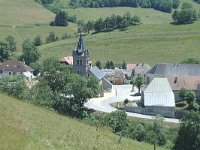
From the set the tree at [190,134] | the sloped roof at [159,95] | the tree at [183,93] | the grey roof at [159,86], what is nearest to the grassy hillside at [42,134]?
the tree at [190,134]

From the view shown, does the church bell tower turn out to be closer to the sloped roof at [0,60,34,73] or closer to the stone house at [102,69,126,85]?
the stone house at [102,69,126,85]

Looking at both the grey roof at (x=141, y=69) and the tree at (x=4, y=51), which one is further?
the tree at (x=4, y=51)

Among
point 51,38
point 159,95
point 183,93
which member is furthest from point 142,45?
point 159,95

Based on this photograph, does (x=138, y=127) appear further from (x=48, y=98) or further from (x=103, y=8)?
(x=103, y=8)

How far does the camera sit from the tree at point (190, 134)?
46.0 metres

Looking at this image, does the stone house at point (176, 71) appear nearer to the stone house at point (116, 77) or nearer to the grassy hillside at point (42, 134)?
the stone house at point (116, 77)

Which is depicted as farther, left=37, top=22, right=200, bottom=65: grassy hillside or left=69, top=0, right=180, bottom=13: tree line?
left=69, top=0, right=180, bottom=13: tree line

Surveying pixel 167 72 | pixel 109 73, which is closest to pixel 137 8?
pixel 109 73

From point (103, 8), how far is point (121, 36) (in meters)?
61.4

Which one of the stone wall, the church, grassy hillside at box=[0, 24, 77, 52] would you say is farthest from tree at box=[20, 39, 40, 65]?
the stone wall

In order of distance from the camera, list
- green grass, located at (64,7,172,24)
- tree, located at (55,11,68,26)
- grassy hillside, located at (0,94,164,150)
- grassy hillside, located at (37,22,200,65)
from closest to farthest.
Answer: grassy hillside, located at (0,94,164,150)
grassy hillside, located at (37,22,200,65)
tree, located at (55,11,68,26)
green grass, located at (64,7,172,24)

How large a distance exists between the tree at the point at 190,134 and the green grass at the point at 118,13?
121164 mm

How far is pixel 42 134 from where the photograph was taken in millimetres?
15344

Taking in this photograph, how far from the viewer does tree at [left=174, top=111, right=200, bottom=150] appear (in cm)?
4603
